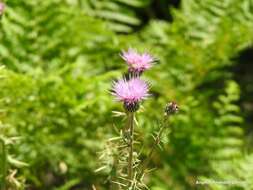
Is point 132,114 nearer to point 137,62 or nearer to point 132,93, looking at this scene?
point 132,93

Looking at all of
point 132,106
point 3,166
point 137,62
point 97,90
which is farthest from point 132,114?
point 97,90

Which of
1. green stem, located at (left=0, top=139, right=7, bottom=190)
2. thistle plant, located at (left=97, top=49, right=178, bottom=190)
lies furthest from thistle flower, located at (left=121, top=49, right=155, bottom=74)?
green stem, located at (left=0, top=139, right=7, bottom=190)

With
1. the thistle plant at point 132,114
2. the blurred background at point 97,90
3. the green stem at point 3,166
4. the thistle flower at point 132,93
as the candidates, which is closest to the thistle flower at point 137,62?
the thistle plant at point 132,114

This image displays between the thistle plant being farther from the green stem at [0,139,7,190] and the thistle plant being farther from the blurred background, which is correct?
the blurred background

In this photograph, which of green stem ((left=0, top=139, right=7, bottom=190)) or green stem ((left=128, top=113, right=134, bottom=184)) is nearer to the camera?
green stem ((left=128, top=113, right=134, bottom=184))

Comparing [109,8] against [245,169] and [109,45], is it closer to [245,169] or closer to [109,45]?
[109,45]
